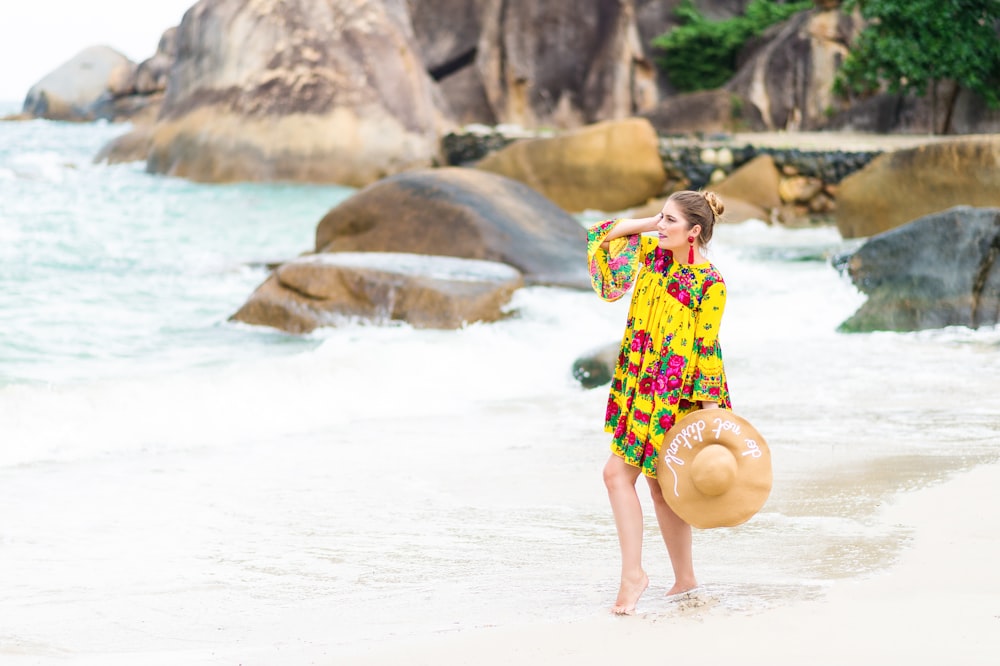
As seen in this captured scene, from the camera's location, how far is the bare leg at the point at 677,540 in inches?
149

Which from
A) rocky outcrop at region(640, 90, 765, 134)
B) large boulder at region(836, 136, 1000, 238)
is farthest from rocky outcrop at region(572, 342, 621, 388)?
rocky outcrop at region(640, 90, 765, 134)

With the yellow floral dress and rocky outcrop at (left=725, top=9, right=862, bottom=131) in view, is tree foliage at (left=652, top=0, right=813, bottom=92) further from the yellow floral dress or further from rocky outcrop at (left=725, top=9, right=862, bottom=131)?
the yellow floral dress

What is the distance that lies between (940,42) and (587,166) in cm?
615

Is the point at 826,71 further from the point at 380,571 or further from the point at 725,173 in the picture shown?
the point at 380,571

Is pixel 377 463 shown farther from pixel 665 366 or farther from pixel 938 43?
pixel 938 43

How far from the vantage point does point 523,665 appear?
316 cm

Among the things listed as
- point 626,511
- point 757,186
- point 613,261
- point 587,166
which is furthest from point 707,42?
point 626,511

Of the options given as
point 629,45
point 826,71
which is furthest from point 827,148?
point 629,45

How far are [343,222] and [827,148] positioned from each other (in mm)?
9617

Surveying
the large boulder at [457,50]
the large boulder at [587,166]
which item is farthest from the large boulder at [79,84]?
the large boulder at [587,166]

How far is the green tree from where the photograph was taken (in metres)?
20.0

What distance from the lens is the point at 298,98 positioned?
21344 mm

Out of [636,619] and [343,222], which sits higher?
[343,222]

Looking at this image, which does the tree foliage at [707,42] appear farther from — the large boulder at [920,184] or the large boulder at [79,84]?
the large boulder at [79,84]
